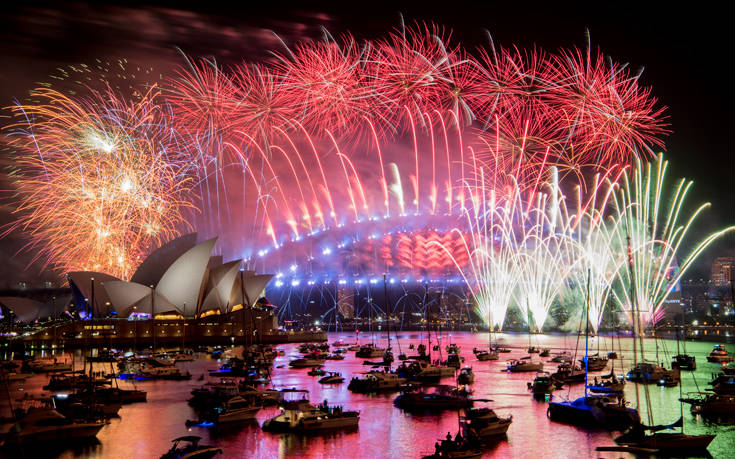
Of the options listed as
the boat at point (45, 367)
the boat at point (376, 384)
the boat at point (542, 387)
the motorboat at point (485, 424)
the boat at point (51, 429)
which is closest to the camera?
the boat at point (51, 429)

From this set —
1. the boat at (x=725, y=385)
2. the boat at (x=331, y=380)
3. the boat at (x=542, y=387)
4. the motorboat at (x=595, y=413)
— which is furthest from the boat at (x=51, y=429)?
the boat at (x=725, y=385)

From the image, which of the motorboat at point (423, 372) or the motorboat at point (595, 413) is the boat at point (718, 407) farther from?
the motorboat at point (423, 372)

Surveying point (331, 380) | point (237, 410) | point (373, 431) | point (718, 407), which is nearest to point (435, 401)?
point (373, 431)

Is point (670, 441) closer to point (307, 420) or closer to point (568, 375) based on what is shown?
point (307, 420)

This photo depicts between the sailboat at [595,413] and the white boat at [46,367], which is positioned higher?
the white boat at [46,367]

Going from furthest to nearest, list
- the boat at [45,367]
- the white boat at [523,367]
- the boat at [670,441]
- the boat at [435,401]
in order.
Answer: the white boat at [523,367], the boat at [45,367], the boat at [435,401], the boat at [670,441]

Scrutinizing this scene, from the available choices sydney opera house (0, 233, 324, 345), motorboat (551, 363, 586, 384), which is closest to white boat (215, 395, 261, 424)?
motorboat (551, 363, 586, 384)

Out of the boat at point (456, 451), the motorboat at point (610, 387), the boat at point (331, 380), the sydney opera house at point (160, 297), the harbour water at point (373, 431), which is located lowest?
the harbour water at point (373, 431)
